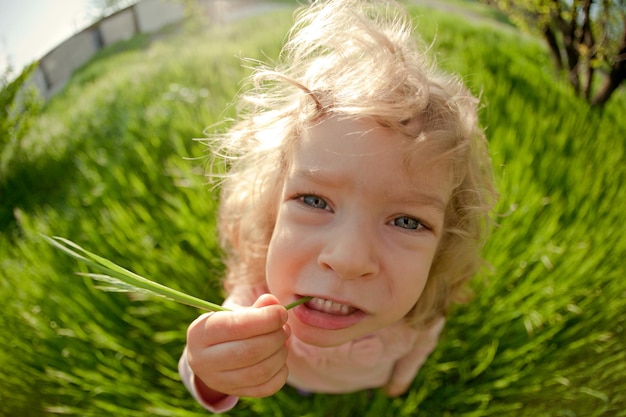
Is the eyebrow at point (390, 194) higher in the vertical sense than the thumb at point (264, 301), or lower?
higher

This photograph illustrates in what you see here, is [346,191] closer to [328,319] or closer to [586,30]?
[328,319]

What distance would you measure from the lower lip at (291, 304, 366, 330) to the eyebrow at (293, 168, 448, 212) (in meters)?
0.17

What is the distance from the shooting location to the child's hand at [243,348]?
0.67 m

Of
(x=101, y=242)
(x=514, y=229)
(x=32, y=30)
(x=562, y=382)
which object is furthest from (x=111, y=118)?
(x=562, y=382)

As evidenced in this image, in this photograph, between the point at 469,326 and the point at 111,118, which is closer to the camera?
the point at 469,326

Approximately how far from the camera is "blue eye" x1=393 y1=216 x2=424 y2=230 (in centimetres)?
77

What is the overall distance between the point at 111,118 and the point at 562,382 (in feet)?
5.77

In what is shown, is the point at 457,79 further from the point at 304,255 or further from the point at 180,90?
the point at 180,90

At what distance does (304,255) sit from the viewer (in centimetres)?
73

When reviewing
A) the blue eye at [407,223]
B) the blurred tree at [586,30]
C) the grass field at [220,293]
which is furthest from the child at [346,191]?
the blurred tree at [586,30]

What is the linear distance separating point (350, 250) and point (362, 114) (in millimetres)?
179

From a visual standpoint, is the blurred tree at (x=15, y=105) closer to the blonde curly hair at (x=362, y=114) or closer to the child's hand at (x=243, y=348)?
the blonde curly hair at (x=362, y=114)

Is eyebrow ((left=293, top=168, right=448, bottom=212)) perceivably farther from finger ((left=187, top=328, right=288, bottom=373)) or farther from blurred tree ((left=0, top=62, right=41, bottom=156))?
blurred tree ((left=0, top=62, right=41, bottom=156))

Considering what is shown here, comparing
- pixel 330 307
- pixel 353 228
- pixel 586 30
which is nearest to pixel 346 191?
pixel 353 228
